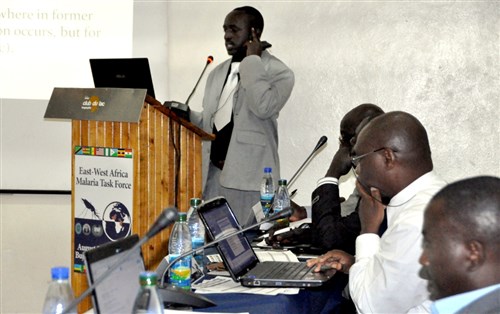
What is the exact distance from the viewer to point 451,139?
603 centimetres

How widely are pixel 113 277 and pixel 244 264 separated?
37.0 inches

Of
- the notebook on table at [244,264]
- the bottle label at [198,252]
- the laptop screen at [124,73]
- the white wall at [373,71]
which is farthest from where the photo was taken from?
the white wall at [373,71]

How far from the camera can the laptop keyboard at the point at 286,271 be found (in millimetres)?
2570

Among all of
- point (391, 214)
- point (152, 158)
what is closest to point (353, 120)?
point (152, 158)

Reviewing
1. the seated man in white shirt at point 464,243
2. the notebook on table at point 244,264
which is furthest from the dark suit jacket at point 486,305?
the notebook on table at point 244,264

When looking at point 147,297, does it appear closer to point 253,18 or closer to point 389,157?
point 389,157

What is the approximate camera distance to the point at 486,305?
155 centimetres

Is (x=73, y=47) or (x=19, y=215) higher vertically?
(x=73, y=47)

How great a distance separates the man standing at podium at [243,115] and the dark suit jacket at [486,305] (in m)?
3.09

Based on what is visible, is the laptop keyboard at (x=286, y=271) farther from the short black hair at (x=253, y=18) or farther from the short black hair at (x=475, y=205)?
the short black hair at (x=253, y=18)

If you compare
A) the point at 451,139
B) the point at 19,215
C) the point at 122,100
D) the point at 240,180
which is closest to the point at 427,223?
the point at 122,100

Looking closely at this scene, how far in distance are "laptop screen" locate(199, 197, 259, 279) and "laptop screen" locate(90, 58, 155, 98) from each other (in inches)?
68.1

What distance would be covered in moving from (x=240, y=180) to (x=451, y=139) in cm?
207

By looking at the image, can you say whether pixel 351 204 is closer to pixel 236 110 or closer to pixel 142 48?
pixel 236 110
